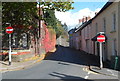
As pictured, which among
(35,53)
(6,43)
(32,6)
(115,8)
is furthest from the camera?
(35,53)

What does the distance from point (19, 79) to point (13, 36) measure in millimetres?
10651

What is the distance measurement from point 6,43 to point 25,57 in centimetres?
247

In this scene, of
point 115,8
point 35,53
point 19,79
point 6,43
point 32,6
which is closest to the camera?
point 19,79

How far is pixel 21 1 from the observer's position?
16250 mm

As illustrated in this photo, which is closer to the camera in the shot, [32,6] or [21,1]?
[21,1]

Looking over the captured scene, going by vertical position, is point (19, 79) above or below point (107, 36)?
below

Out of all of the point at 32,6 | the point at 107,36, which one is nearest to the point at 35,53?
the point at 32,6

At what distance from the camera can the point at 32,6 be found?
17.6m

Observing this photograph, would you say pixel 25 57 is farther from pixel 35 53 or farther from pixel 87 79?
pixel 87 79

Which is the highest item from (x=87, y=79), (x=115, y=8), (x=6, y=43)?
(x=115, y=8)

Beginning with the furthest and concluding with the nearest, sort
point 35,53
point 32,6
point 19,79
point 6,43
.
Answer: point 35,53
point 6,43
point 32,6
point 19,79

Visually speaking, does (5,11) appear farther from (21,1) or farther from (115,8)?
(115,8)

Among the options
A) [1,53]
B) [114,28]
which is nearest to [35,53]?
[1,53]

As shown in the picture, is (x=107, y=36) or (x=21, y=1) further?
(x=107, y=36)
